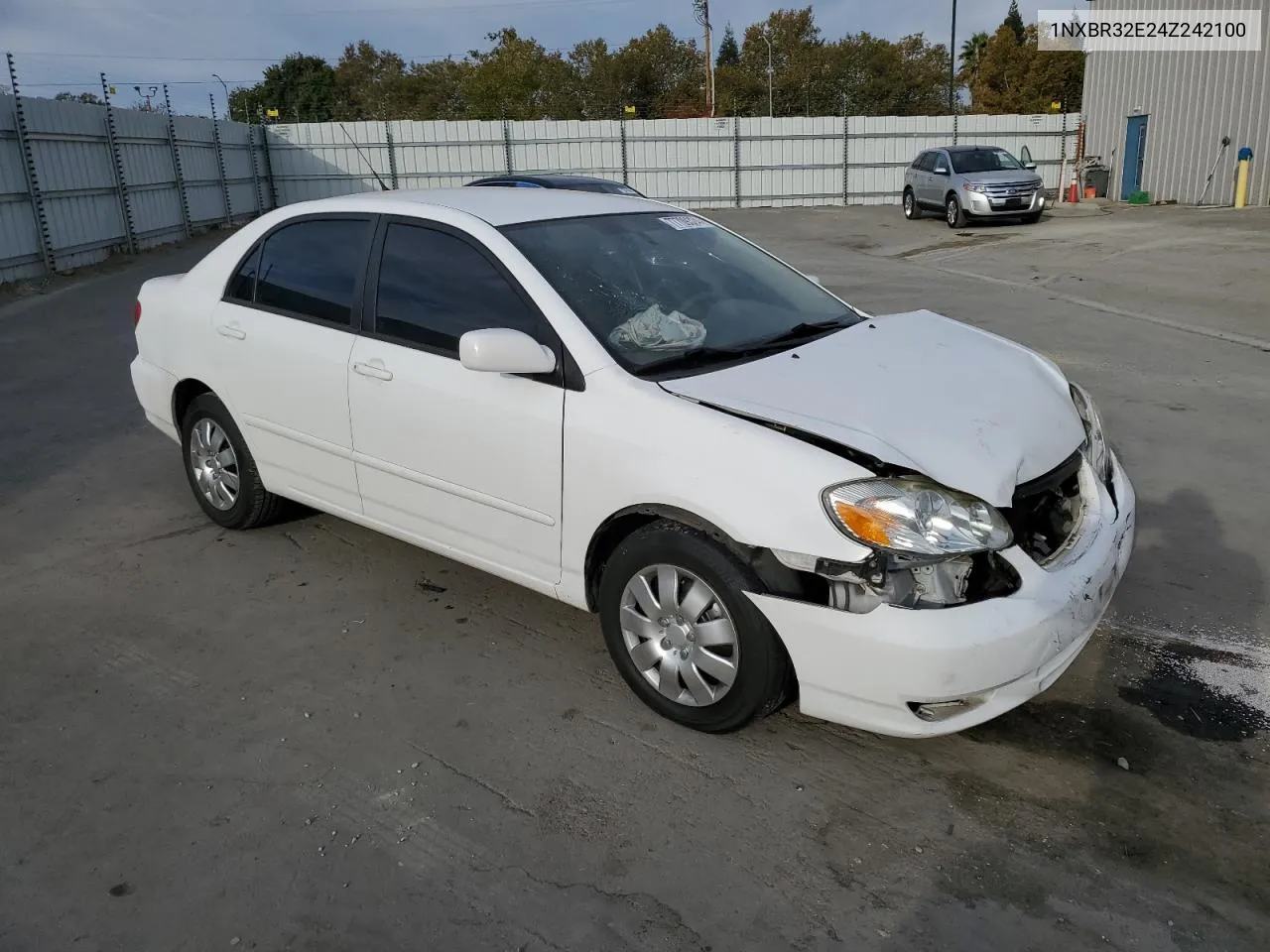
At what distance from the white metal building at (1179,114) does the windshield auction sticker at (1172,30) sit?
0.43 feet

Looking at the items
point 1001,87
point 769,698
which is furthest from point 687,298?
point 1001,87

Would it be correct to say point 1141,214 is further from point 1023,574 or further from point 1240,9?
point 1023,574

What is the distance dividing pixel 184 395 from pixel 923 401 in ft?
12.1

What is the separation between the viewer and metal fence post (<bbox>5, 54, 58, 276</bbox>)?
47.4ft

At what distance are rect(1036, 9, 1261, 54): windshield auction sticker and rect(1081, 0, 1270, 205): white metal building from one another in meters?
0.13

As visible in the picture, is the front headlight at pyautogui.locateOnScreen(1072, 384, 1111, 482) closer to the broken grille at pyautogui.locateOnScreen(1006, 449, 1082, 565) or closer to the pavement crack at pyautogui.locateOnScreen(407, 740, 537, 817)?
the broken grille at pyautogui.locateOnScreen(1006, 449, 1082, 565)

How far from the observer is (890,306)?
11531mm

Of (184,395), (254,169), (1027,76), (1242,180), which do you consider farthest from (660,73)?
(184,395)

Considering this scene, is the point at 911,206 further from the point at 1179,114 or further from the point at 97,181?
the point at 97,181

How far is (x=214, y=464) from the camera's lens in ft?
16.5

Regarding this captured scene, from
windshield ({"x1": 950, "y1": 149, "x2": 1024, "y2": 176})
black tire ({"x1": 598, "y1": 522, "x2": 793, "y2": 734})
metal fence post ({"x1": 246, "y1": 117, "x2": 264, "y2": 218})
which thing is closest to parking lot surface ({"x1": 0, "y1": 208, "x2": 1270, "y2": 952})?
black tire ({"x1": 598, "y1": 522, "x2": 793, "y2": 734})

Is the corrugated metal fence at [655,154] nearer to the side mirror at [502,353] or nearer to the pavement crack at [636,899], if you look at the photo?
the side mirror at [502,353]

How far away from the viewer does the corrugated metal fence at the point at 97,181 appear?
14.5 metres

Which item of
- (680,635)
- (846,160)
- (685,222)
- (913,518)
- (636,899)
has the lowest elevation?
(636,899)
